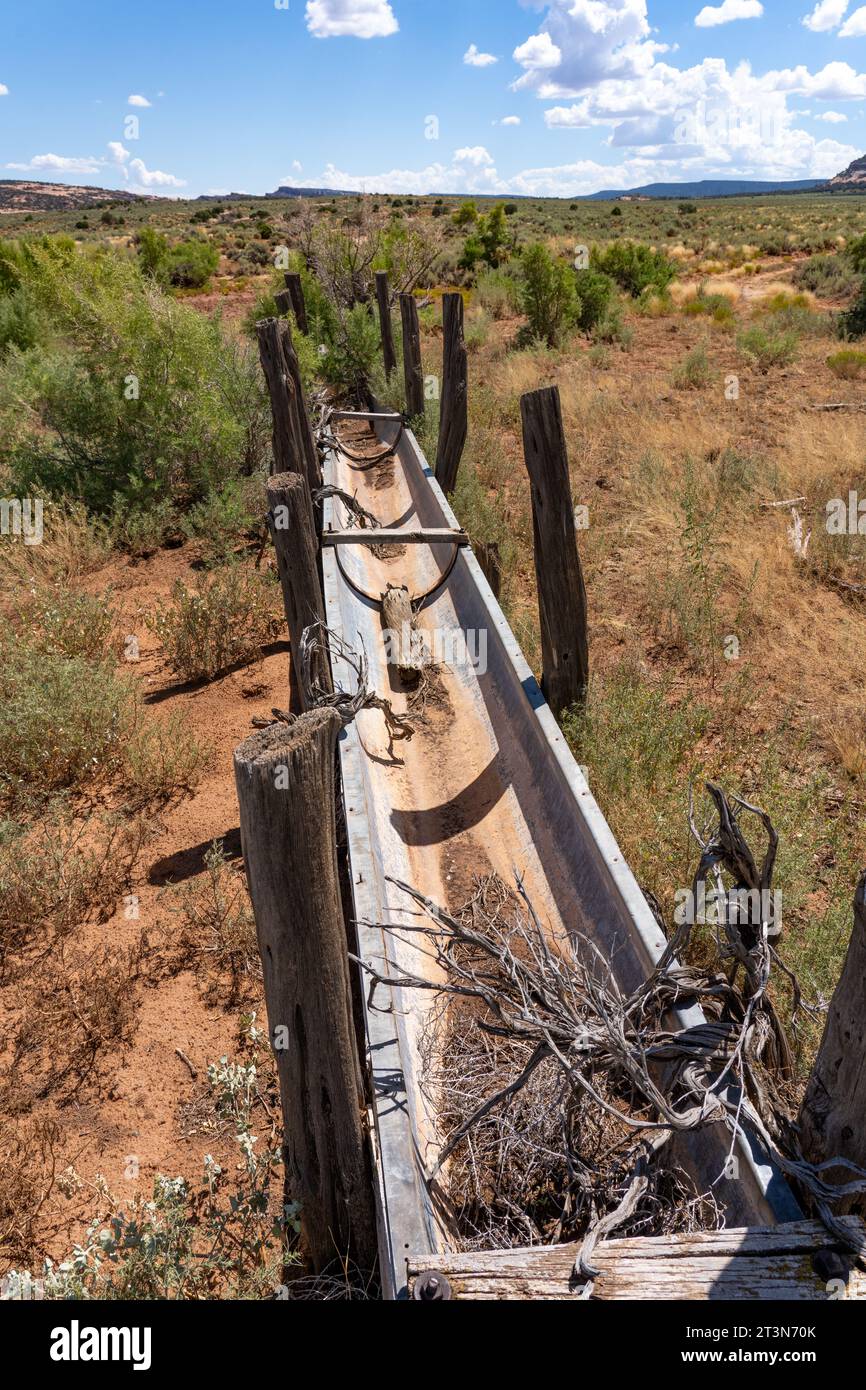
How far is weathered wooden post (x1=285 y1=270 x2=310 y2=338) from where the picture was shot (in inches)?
511

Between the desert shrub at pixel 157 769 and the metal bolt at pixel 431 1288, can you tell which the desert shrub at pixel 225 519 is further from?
the metal bolt at pixel 431 1288

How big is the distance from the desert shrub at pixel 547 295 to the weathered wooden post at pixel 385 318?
374 cm

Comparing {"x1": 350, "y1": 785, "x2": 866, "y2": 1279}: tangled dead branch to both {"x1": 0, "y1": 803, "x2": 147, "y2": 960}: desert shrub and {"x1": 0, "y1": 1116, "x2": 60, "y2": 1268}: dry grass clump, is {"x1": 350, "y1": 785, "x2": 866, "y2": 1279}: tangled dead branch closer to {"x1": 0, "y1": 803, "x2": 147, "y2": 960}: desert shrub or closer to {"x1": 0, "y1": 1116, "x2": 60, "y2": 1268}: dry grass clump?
{"x1": 0, "y1": 1116, "x2": 60, "y2": 1268}: dry grass clump

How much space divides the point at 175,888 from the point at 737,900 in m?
2.87

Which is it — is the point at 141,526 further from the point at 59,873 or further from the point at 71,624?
the point at 59,873

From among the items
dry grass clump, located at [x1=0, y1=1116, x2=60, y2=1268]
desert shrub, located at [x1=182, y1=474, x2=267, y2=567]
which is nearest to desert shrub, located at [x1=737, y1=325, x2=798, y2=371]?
desert shrub, located at [x1=182, y1=474, x2=267, y2=567]

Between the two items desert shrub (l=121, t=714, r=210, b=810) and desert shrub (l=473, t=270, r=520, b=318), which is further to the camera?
desert shrub (l=473, t=270, r=520, b=318)

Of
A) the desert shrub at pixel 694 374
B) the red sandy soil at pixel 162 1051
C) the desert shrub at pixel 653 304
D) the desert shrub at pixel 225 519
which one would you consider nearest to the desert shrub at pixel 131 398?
the desert shrub at pixel 225 519

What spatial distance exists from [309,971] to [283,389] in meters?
4.17

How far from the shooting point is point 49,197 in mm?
82438

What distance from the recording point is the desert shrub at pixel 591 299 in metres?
16.7

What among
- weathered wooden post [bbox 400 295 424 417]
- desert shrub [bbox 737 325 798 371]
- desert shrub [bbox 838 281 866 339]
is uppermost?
desert shrub [bbox 838 281 866 339]

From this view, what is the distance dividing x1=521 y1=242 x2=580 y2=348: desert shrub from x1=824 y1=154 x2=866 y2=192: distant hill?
443 feet

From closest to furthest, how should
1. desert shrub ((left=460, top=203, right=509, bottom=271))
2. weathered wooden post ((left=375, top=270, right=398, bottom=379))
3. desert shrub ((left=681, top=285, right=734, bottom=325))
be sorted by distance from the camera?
weathered wooden post ((left=375, top=270, right=398, bottom=379)) < desert shrub ((left=681, top=285, right=734, bottom=325)) < desert shrub ((left=460, top=203, right=509, bottom=271))
